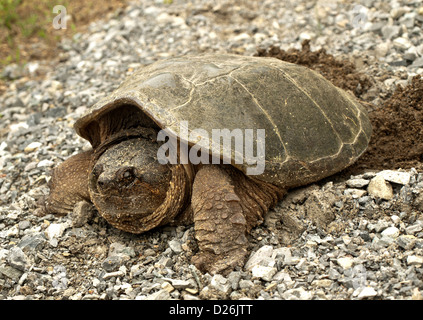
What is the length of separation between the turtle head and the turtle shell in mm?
288

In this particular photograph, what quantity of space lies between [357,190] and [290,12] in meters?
3.77

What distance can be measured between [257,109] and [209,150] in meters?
0.53

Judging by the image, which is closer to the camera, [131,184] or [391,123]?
[131,184]

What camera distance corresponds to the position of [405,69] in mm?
4758

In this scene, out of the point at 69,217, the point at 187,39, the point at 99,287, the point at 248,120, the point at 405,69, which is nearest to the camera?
the point at 99,287

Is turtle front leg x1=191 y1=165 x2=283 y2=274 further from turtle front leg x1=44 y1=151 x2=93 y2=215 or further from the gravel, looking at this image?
turtle front leg x1=44 y1=151 x2=93 y2=215

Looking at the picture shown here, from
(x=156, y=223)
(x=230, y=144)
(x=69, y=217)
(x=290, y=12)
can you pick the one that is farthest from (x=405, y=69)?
(x=69, y=217)

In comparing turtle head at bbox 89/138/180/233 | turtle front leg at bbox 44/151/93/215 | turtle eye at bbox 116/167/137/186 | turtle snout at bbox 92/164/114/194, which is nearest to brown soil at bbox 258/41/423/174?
turtle head at bbox 89/138/180/233

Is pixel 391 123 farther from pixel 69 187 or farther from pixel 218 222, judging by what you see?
pixel 69 187

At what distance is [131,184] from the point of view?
9.90ft

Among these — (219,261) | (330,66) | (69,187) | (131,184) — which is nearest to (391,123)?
(330,66)

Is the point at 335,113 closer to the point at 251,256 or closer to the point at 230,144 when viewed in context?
the point at 230,144

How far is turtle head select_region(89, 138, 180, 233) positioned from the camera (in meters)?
3.01

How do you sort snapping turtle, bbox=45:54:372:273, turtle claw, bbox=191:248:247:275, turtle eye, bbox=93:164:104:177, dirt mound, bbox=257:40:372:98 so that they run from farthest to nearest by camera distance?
dirt mound, bbox=257:40:372:98, turtle eye, bbox=93:164:104:177, snapping turtle, bbox=45:54:372:273, turtle claw, bbox=191:248:247:275
